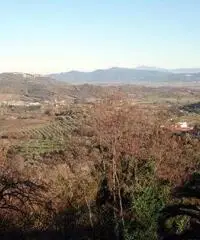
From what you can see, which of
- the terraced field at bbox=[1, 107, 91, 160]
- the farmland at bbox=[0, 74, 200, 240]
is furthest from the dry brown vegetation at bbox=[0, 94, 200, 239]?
the terraced field at bbox=[1, 107, 91, 160]

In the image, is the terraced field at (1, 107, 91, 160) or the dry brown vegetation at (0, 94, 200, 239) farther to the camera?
the terraced field at (1, 107, 91, 160)

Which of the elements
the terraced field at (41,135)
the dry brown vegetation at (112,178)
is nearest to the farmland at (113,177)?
the dry brown vegetation at (112,178)

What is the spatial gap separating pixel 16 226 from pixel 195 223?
243 inches

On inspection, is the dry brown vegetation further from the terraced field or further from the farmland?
the terraced field

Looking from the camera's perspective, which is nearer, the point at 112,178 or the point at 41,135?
the point at 112,178

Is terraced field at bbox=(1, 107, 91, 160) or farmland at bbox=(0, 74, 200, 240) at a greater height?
farmland at bbox=(0, 74, 200, 240)

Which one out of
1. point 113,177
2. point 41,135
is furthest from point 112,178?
point 41,135

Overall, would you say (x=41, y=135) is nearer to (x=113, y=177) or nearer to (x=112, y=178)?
(x=112, y=178)

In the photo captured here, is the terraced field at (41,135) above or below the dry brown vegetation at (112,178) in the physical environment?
below

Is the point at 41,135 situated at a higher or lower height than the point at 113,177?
lower

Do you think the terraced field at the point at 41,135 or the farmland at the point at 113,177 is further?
the terraced field at the point at 41,135

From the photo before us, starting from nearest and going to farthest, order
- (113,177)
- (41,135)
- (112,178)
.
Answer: (113,177), (112,178), (41,135)

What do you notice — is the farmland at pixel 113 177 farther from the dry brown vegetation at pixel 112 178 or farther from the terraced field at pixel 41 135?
the terraced field at pixel 41 135

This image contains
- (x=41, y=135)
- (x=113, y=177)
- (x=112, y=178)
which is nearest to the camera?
(x=113, y=177)
